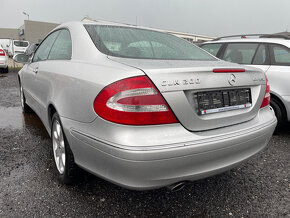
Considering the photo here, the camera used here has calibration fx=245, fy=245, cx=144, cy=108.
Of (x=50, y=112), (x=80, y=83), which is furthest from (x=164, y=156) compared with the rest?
(x=50, y=112)

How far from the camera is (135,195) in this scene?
2.13m

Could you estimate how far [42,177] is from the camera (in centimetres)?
238

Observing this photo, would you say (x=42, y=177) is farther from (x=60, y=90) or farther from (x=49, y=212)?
(x=60, y=90)

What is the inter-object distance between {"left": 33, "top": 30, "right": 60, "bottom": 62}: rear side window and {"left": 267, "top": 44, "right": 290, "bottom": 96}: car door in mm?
3037

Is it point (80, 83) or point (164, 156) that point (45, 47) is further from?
point (164, 156)

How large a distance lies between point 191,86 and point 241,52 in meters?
3.12

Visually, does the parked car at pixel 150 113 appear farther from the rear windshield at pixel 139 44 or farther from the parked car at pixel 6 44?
the parked car at pixel 6 44

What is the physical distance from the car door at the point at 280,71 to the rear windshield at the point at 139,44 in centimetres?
168

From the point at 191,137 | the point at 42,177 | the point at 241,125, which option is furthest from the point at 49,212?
the point at 241,125

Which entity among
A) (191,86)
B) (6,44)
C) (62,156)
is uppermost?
(191,86)

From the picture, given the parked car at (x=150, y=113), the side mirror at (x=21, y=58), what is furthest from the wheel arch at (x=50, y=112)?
the side mirror at (x=21, y=58)

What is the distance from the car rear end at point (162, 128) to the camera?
1.45m

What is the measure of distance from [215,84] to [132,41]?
92 cm

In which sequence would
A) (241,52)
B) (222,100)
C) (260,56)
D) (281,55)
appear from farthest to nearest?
1. (241,52)
2. (260,56)
3. (281,55)
4. (222,100)
